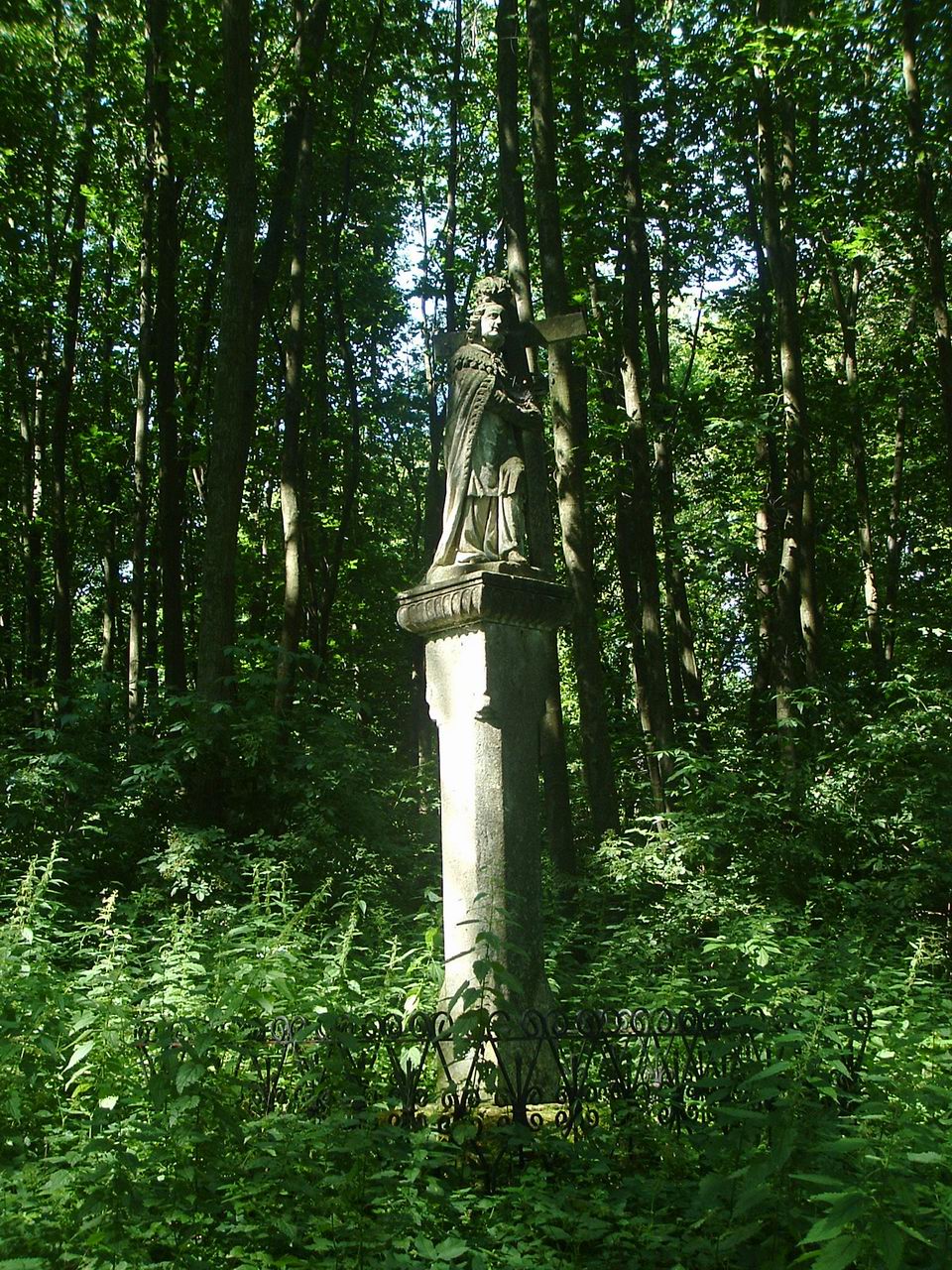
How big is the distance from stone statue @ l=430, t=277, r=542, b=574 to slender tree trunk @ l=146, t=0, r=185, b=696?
21.9 ft

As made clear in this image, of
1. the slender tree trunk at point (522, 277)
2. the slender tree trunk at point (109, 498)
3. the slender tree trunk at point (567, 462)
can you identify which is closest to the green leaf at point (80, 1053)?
the slender tree trunk at point (522, 277)

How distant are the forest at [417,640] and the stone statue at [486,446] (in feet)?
1.97

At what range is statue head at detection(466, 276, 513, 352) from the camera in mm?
6832

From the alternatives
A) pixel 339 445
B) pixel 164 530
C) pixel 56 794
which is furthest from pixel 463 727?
pixel 339 445

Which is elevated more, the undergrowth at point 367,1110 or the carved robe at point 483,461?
the carved robe at point 483,461

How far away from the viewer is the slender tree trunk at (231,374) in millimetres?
11000

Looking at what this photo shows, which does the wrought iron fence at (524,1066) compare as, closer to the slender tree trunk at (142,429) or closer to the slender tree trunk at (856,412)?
the slender tree trunk at (142,429)

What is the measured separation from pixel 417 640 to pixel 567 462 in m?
9.92

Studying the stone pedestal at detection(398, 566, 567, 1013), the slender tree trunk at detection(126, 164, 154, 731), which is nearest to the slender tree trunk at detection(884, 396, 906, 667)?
the slender tree trunk at detection(126, 164, 154, 731)

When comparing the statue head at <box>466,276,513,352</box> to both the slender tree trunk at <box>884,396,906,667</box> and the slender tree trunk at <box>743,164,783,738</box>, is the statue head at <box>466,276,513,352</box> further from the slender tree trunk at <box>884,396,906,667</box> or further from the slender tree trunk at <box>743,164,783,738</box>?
the slender tree trunk at <box>884,396,906,667</box>

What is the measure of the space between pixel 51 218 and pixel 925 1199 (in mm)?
19329

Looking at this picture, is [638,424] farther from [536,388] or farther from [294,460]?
[536,388]

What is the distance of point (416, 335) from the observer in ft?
78.7

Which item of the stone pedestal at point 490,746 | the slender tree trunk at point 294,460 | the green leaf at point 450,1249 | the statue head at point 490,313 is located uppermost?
the slender tree trunk at point 294,460
